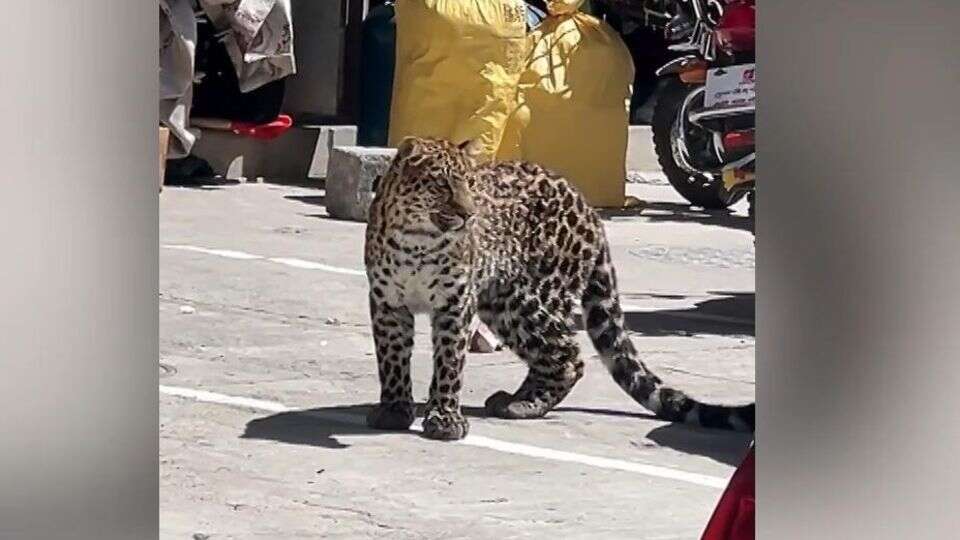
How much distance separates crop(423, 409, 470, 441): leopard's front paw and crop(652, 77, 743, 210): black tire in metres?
5.95

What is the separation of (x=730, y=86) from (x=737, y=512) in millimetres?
6899

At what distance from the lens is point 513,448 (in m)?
6.18

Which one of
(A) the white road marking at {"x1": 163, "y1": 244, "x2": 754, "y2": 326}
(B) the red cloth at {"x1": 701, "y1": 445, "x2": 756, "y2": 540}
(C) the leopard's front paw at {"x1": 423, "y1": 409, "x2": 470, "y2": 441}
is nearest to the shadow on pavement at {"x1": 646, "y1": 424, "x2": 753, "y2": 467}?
(C) the leopard's front paw at {"x1": 423, "y1": 409, "x2": 470, "y2": 441}

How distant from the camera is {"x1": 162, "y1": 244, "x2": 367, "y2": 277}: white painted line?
959cm

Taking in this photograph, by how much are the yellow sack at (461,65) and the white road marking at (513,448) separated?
14.4ft

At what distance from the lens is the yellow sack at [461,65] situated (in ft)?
36.4

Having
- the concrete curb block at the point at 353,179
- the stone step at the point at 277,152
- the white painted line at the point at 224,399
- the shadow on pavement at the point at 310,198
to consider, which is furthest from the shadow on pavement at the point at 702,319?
the stone step at the point at 277,152

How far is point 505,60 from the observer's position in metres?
11.3

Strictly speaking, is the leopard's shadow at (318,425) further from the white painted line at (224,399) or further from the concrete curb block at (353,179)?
the concrete curb block at (353,179)

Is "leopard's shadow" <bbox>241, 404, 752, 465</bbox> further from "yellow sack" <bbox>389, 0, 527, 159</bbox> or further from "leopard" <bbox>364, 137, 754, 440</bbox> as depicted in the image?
"yellow sack" <bbox>389, 0, 527, 159</bbox>
